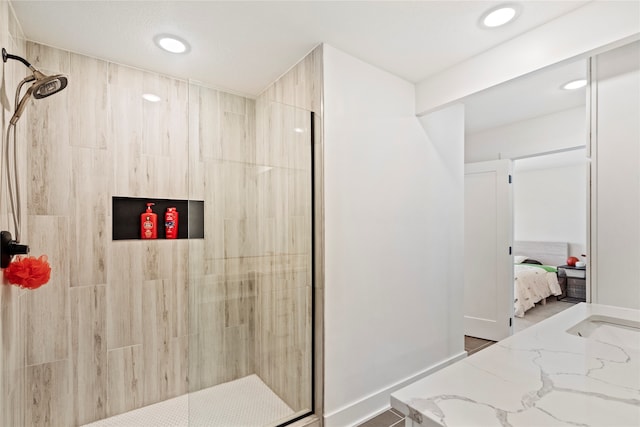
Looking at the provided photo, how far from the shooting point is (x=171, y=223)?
234cm

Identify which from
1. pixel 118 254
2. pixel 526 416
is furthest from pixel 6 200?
pixel 526 416

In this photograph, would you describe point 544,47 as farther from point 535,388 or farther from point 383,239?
point 535,388

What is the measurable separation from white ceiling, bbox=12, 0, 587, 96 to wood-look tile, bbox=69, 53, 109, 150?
9cm

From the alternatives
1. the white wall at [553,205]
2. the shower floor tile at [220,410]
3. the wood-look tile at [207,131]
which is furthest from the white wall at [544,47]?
the white wall at [553,205]

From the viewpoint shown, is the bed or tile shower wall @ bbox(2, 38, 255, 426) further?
the bed

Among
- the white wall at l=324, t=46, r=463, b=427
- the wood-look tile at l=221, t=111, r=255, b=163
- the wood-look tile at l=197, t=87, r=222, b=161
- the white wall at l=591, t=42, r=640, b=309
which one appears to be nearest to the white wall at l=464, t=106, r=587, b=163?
the white wall at l=324, t=46, r=463, b=427

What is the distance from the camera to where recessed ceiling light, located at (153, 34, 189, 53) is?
1915 millimetres

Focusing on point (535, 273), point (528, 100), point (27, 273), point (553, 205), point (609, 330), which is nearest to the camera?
point (27, 273)

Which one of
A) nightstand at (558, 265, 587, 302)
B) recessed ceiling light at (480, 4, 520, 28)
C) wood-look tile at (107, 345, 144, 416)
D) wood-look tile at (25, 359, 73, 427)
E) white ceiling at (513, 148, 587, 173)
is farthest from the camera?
nightstand at (558, 265, 587, 302)

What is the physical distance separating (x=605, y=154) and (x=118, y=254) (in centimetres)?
313

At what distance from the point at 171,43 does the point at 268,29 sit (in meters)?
0.64

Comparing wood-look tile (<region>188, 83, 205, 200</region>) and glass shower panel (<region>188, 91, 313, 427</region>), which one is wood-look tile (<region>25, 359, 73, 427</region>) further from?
wood-look tile (<region>188, 83, 205, 200</region>)

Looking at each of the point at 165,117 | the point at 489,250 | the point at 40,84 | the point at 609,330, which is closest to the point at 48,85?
the point at 40,84

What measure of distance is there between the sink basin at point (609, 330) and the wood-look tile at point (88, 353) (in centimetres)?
265
